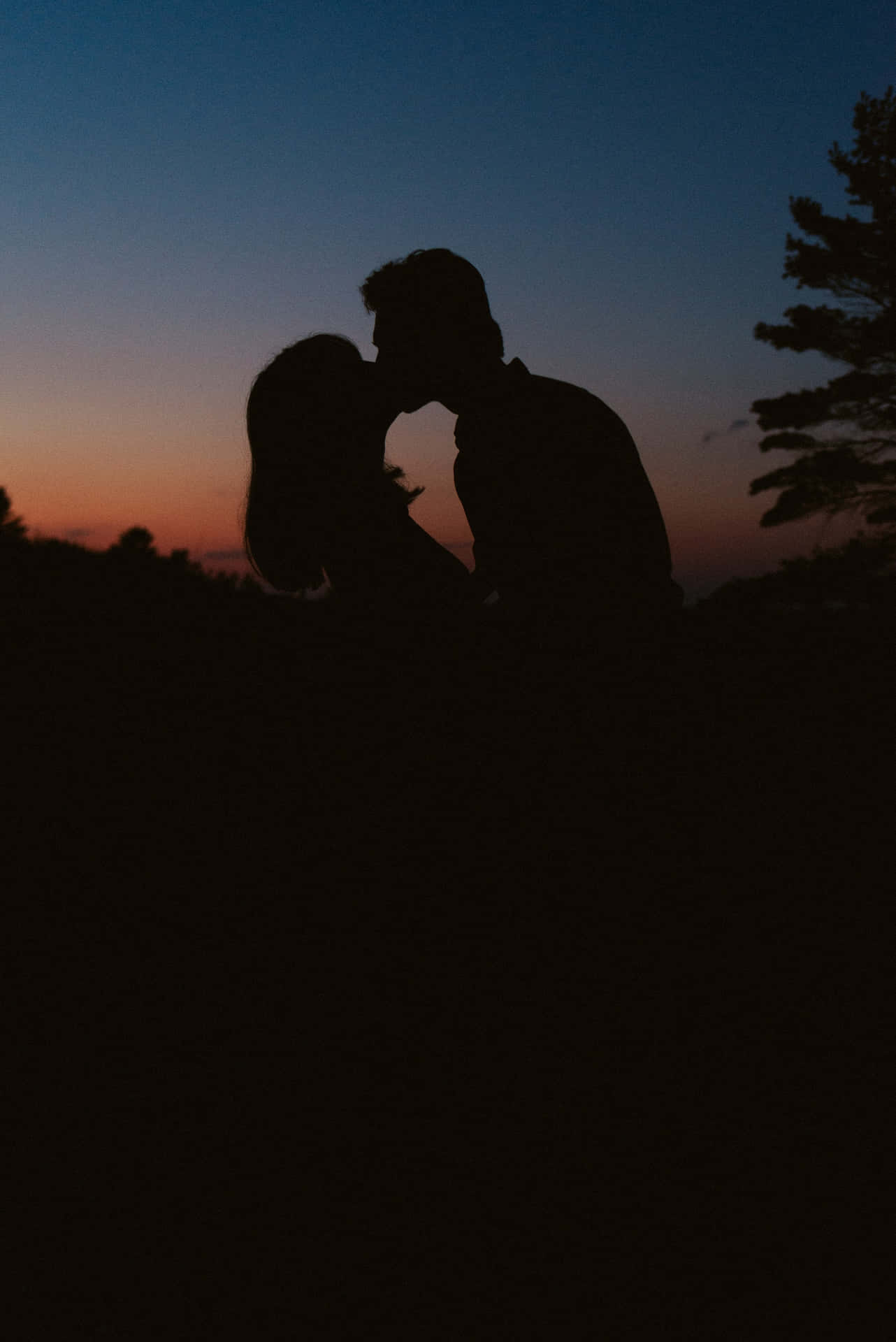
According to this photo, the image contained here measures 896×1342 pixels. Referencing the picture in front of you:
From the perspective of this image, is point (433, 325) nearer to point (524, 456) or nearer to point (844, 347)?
point (524, 456)

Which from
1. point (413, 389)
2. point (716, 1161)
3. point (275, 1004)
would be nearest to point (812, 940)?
point (716, 1161)

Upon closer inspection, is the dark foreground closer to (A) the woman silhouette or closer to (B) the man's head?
(A) the woman silhouette

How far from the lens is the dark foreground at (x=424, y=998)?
102 inches

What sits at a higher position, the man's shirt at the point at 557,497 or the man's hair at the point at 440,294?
the man's hair at the point at 440,294

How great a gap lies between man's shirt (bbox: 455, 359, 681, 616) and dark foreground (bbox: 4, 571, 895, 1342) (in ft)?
0.92

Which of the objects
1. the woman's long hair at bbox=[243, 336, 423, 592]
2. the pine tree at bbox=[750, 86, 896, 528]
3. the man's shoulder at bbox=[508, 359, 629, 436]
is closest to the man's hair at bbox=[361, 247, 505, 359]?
the man's shoulder at bbox=[508, 359, 629, 436]

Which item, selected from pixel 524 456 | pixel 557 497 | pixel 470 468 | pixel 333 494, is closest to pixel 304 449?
pixel 333 494

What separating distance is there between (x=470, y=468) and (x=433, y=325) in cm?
44

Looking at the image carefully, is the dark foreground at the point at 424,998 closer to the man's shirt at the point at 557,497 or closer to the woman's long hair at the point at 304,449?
the man's shirt at the point at 557,497

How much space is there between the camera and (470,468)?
2746 millimetres

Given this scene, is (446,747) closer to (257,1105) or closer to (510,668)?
(510,668)

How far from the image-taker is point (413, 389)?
2.69 m

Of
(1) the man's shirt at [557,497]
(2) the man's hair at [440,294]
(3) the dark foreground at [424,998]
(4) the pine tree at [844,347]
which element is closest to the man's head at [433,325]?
(2) the man's hair at [440,294]

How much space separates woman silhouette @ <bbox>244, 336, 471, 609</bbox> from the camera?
2.78 m
